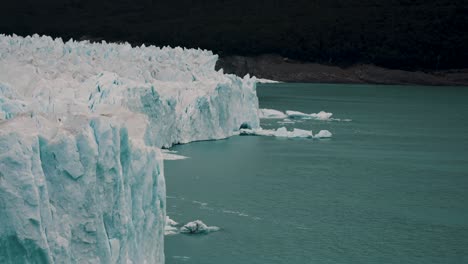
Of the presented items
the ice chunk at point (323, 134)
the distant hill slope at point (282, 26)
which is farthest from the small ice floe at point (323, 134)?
the distant hill slope at point (282, 26)

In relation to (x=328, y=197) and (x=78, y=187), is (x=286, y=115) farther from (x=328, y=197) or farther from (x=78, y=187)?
(x=78, y=187)

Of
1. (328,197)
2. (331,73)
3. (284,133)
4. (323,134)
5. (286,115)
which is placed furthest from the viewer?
(331,73)

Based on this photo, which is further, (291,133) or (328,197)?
(291,133)

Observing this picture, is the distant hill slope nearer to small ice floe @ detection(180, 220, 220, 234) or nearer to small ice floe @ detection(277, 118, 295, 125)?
small ice floe @ detection(277, 118, 295, 125)

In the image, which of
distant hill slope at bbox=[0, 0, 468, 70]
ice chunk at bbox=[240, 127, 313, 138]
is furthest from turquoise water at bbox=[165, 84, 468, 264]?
distant hill slope at bbox=[0, 0, 468, 70]

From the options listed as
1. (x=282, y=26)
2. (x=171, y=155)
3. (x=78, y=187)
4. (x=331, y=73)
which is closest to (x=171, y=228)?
(x=78, y=187)

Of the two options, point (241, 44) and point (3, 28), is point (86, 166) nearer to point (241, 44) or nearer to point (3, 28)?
point (241, 44)
